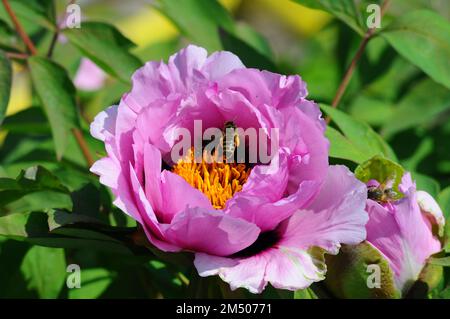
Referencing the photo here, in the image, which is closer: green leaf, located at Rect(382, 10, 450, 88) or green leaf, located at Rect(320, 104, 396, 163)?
green leaf, located at Rect(320, 104, 396, 163)

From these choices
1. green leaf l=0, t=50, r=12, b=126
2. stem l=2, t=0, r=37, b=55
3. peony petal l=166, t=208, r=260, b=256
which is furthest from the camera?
stem l=2, t=0, r=37, b=55

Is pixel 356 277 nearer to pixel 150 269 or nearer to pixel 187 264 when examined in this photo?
pixel 187 264

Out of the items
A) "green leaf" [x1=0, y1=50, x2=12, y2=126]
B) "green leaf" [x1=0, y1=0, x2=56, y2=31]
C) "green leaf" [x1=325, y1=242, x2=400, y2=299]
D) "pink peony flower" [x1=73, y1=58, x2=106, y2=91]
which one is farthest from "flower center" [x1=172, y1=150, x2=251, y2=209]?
"pink peony flower" [x1=73, y1=58, x2=106, y2=91]

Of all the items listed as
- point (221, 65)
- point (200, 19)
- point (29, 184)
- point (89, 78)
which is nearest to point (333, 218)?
point (221, 65)

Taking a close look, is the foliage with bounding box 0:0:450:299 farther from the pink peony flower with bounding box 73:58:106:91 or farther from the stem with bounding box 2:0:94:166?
the pink peony flower with bounding box 73:58:106:91

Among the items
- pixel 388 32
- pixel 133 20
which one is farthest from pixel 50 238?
pixel 133 20

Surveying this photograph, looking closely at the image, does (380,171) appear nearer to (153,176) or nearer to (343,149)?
(343,149)
